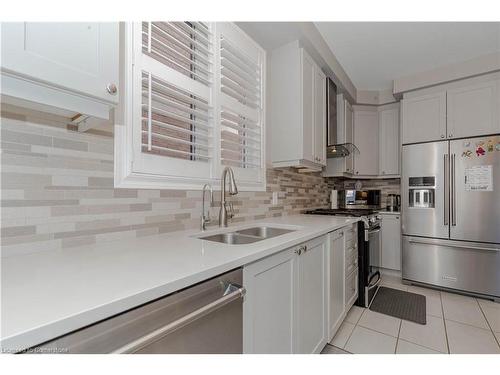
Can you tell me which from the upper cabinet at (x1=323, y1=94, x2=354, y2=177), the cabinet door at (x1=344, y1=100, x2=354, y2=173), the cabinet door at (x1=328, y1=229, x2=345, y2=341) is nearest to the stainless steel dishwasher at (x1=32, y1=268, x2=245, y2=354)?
the cabinet door at (x1=328, y1=229, x2=345, y2=341)

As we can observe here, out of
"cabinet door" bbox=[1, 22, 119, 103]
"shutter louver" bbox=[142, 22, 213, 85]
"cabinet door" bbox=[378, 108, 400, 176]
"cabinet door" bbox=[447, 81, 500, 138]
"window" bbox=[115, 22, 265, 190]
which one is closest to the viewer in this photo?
"cabinet door" bbox=[1, 22, 119, 103]

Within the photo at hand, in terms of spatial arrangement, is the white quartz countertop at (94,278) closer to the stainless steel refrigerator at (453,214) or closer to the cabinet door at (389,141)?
the stainless steel refrigerator at (453,214)

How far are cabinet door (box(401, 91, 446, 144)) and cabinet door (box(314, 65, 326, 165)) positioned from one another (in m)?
1.26

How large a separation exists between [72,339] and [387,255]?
369 cm

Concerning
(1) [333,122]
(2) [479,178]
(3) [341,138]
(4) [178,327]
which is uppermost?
(1) [333,122]

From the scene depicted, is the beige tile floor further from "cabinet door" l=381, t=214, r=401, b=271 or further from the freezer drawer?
"cabinet door" l=381, t=214, r=401, b=271

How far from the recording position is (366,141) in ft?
12.4

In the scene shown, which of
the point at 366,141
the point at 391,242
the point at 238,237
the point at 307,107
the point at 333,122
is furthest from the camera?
the point at 366,141

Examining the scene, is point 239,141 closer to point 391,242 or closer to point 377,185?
point 391,242

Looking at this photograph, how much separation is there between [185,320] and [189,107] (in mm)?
1389

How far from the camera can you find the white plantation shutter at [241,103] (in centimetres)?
190

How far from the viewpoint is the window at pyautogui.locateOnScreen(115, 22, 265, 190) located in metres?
1.32

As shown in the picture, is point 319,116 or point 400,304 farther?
point 319,116

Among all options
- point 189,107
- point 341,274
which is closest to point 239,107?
point 189,107
